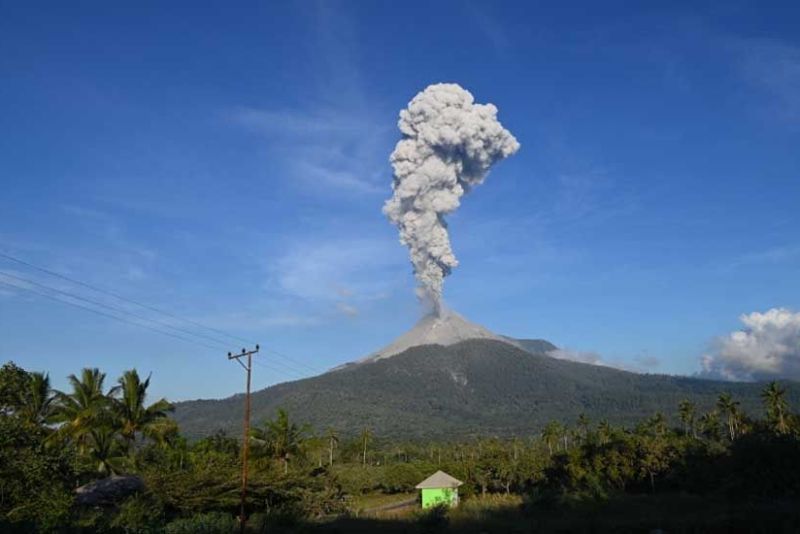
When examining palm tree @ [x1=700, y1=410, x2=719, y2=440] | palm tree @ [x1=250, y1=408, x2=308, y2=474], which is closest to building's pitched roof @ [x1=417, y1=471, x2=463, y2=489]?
palm tree @ [x1=250, y1=408, x2=308, y2=474]

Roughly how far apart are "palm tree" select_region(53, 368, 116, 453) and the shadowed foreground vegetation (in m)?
0.08

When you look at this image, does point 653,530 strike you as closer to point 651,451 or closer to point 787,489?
point 787,489

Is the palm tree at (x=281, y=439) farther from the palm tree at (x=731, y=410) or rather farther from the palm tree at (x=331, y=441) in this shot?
the palm tree at (x=731, y=410)

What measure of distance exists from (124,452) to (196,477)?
34.4 ft

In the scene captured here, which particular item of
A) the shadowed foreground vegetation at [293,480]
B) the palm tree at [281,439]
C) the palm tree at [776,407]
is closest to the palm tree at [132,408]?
the shadowed foreground vegetation at [293,480]

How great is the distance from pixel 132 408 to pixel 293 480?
37.3 ft

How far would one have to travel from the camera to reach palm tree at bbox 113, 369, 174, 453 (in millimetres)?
42375

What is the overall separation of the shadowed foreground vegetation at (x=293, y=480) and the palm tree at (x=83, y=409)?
3.2 inches

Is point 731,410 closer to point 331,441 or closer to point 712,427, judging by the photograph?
point 712,427

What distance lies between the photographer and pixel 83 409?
40.7 m

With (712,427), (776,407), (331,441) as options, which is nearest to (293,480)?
(776,407)

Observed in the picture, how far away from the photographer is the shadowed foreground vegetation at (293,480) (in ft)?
74.8

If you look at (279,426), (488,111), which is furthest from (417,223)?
(279,426)

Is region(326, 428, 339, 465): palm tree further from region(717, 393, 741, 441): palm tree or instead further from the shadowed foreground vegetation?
region(717, 393, 741, 441): palm tree
